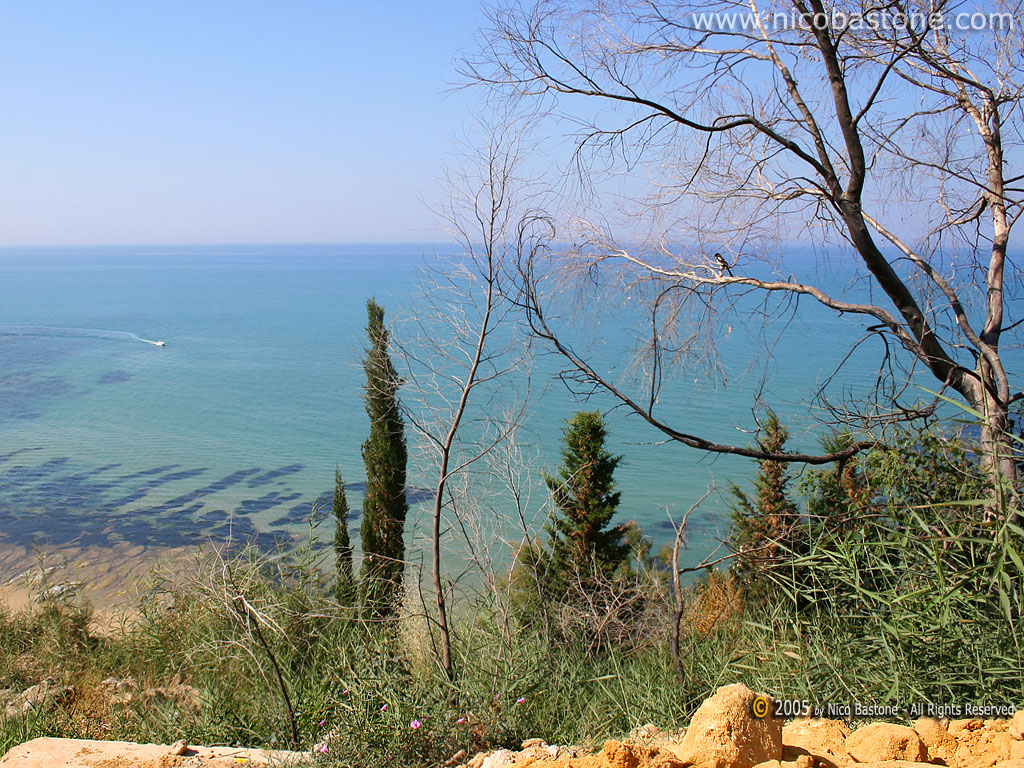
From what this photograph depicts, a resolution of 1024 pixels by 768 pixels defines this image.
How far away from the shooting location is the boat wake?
67812mm

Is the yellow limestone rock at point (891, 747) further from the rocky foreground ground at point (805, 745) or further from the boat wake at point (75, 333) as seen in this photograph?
the boat wake at point (75, 333)

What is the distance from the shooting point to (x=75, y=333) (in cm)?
6925

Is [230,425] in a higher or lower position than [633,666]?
lower

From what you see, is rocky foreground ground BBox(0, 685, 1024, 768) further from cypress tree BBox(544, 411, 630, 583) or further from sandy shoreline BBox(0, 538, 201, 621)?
sandy shoreline BBox(0, 538, 201, 621)

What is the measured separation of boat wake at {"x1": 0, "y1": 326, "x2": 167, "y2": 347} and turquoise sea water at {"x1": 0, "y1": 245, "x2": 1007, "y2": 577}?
0.79 feet

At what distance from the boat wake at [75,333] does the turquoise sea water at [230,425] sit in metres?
0.24

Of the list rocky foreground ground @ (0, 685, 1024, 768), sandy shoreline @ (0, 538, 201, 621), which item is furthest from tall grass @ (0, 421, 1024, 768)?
sandy shoreline @ (0, 538, 201, 621)

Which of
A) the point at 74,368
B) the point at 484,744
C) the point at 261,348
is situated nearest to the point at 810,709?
the point at 484,744

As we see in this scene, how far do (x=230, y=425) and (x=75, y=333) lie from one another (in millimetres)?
39920

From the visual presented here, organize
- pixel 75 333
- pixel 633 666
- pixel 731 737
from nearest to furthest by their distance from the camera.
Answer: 1. pixel 731 737
2. pixel 633 666
3. pixel 75 333

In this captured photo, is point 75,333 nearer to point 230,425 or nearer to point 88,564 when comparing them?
point 230,425

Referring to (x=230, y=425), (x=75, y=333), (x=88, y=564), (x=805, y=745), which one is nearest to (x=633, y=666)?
(x=805, y=745)

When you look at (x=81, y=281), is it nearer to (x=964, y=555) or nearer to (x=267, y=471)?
(x=267, y=471)

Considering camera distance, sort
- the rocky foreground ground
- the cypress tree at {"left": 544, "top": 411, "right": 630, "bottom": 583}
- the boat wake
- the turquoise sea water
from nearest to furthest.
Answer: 1. the rocky foreground ground
2. the cypress tree at {"left": 544, "top": 411, "right": 630, "bottom": 583}
3. the turquoise sea water
4. the boat wake
